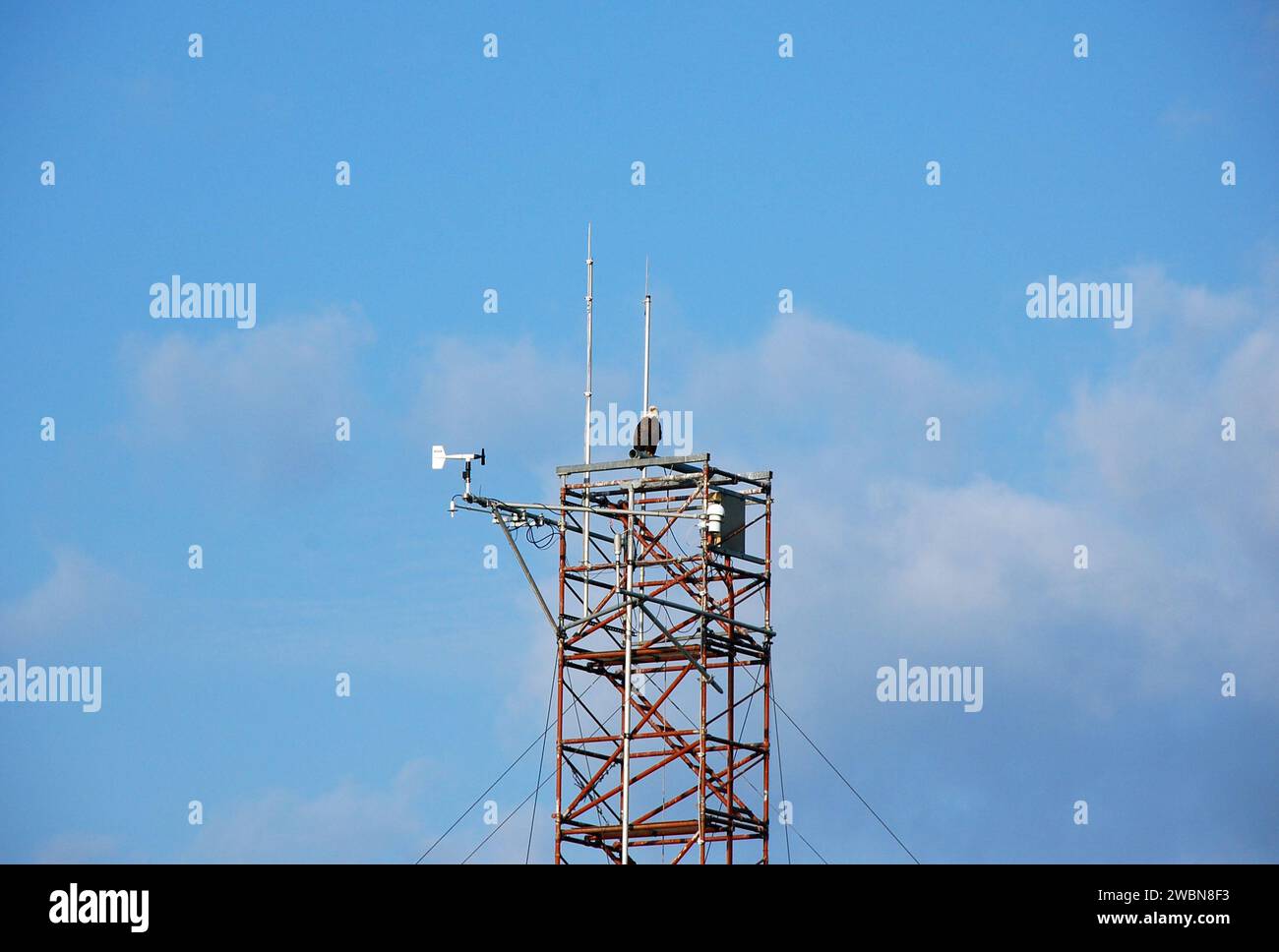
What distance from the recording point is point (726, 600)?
98.7m

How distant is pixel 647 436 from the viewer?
99.8 m

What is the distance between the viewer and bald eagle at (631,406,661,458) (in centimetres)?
9956

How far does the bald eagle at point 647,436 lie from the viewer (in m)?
99.6
